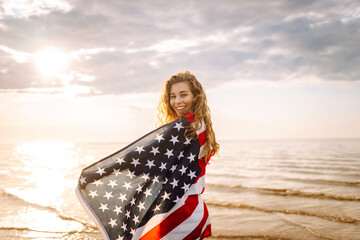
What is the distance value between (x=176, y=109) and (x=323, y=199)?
7.17 meters

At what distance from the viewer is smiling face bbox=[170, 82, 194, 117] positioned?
3.11m

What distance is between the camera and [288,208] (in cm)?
728

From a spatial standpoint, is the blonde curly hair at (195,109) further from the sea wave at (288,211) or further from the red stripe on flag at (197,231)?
the sea wave at (288,211)

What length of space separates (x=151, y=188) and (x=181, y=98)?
3.44ft

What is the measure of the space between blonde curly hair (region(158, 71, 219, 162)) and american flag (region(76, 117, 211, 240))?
9 centimetres

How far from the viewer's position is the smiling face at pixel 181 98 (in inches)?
122

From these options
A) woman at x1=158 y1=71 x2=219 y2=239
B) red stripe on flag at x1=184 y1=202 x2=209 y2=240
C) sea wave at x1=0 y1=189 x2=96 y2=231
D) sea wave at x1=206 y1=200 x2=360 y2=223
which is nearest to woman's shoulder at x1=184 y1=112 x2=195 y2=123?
woman at x1=158 y1=71 x2=219 y2=239

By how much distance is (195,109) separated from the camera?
3.06 metres

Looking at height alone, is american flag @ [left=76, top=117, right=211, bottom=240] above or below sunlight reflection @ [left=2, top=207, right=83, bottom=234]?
above

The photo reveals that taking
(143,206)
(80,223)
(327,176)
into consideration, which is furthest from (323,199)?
(143,206)

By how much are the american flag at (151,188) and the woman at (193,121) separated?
0.04ft

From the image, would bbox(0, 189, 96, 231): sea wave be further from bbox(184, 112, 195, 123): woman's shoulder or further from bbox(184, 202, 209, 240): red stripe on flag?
bbox(184, 112, 195, 123): woman's shoulder

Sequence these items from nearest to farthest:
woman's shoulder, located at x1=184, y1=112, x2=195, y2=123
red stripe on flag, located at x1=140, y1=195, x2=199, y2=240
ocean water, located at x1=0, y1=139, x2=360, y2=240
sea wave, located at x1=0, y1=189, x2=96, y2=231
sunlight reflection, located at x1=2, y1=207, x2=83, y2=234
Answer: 1. red stripe on flag, located at x1=140, y1=195, x2=199, y2=240
2. woman's shoulder, located at x1=184, y1=112, x2=195, y2=123
3. ocean water, located at x1=0, y1=139, x2=360, y2=240
4. sunlight reflection, located at x1=2, y1=207, x2=83, y2=234
5. sea wave, located at x1=0, y1=189, x2=96, y2=231

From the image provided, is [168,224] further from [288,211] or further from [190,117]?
[288,211]
